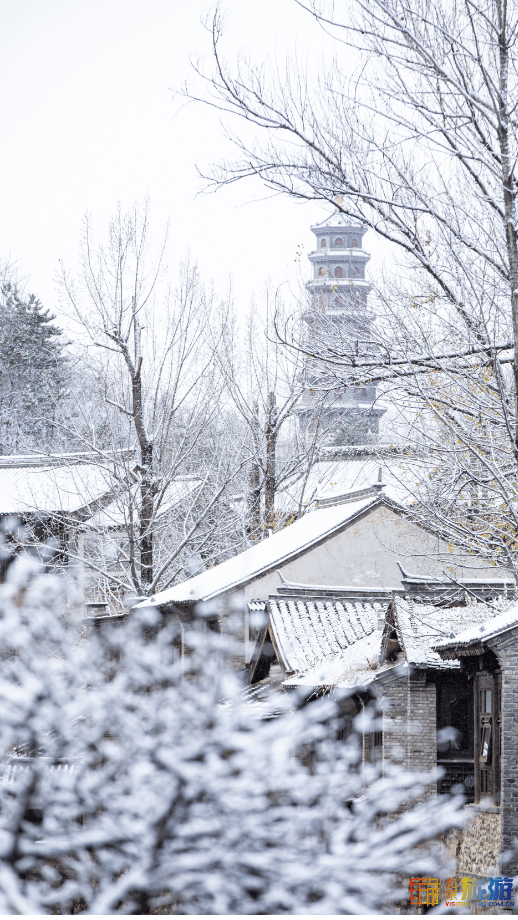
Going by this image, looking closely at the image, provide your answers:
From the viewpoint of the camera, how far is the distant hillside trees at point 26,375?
33.5 m

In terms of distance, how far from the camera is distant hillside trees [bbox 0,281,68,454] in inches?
1318

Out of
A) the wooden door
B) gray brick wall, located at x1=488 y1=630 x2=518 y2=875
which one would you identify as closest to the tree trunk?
the wooden door

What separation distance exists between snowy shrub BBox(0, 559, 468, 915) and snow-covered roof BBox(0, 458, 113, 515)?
48.8 feet

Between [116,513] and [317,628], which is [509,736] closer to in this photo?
[317,628]

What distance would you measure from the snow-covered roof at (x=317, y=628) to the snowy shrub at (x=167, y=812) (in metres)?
8.03

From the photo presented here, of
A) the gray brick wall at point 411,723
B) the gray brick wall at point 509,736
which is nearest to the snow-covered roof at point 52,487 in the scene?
the gray brick wall at point 411,723

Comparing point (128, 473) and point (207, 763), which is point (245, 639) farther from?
point (207, 763)

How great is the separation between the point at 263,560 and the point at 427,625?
759cm

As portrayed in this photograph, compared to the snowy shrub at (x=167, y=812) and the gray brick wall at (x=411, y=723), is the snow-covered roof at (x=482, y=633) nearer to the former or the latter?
the gray brick wall at (x=411, y=723)

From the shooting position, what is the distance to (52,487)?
24.7 meters

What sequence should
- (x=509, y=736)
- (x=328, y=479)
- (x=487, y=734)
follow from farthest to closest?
(x=328, y=479) → (x=487, y=734) → (x=509, y=736)

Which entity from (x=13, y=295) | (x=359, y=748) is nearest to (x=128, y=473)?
(x=359, y=748)

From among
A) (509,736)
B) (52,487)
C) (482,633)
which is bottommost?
(509,736)

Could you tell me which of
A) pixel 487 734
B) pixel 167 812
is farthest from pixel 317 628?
pixel 167 812
